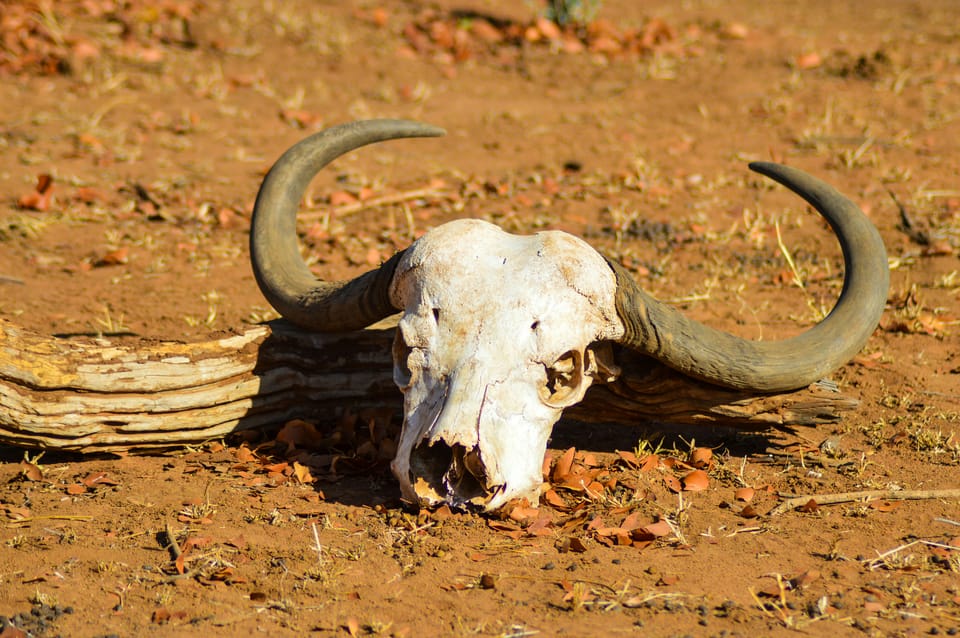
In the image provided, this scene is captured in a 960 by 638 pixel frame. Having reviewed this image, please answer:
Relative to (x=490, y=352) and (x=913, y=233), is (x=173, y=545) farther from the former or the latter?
(x=913, y=233)

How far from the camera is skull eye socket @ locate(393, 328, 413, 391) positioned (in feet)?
14.5

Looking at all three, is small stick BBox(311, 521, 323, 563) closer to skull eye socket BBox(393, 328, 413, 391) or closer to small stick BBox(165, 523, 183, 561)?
small stick BBox(165, 523, 183, 561)

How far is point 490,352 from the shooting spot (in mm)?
4180

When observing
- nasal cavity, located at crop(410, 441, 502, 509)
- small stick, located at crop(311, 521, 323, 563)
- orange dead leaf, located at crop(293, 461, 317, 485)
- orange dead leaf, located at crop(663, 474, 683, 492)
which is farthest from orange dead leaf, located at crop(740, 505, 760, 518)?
orange dead leaf, located at crop(293, 461, 317, 485)

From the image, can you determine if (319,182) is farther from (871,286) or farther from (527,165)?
(871,286)

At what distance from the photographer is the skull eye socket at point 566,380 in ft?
14.2

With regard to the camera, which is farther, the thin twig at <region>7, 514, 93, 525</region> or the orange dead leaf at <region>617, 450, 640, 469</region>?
the orange dead leaf at <region>617, 450, 640, 469</region>

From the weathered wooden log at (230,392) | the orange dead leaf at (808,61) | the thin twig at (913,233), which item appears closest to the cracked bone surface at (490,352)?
the weathered wooden log at (230,392)

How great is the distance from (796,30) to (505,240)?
903 centimetres

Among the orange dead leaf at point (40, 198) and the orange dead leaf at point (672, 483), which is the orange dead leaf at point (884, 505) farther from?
the orange dead leaf at point (40, 198)

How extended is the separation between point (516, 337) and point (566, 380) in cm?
32

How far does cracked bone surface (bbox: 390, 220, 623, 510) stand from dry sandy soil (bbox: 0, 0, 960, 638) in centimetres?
23

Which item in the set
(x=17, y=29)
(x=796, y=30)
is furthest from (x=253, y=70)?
(x=796, y=30)

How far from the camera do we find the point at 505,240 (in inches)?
182
